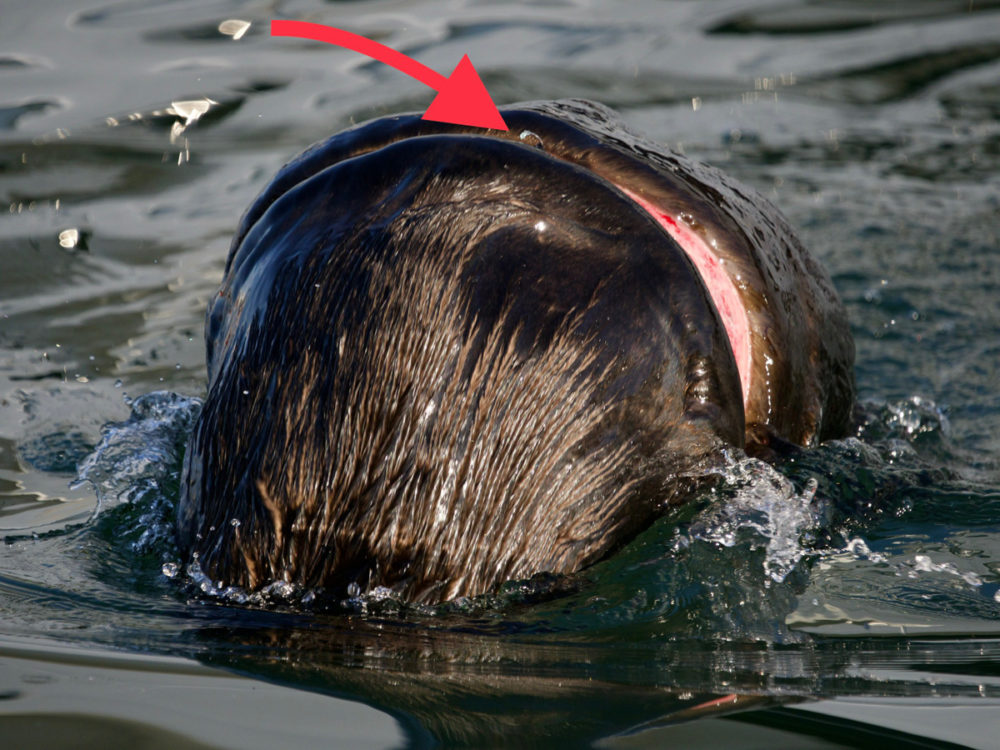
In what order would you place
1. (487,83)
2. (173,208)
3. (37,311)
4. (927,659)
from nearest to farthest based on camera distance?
(927,659)
(37,311)
(173,208)
(487,83)

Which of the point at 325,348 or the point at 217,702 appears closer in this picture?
the point at 217,702

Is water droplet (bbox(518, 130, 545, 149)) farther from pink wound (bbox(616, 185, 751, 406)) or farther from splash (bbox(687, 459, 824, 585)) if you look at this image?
splash (bbox(687, 459, 824, 585))

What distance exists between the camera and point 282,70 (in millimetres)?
8898

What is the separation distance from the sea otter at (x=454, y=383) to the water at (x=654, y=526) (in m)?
0.11

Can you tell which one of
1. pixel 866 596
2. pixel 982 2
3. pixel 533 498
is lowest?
pixel 866 596

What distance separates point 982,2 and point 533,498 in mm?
9165

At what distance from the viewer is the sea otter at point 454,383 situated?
2424mm

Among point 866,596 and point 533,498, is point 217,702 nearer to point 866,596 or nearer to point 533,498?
point 533,498

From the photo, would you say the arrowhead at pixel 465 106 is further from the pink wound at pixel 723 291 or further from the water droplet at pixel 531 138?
the pink wound at pixel 723 291

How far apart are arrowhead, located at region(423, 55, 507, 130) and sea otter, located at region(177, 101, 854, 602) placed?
0.39 ft

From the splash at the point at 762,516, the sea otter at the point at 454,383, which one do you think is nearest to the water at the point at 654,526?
the splash at the point at 762,516

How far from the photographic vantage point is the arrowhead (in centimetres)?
273

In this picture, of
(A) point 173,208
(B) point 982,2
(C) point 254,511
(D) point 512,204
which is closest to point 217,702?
(C) point 254,511

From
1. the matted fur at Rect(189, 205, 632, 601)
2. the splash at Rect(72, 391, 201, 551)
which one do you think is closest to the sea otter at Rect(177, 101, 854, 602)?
the matted fur at Rect(189, 205, 632, 601)
